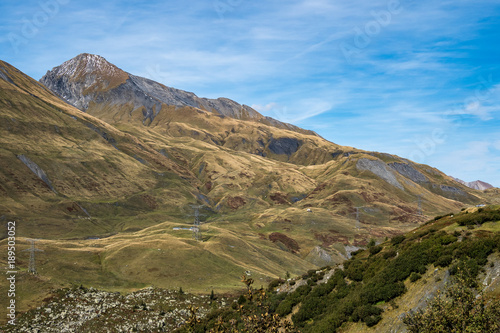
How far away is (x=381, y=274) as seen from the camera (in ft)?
119

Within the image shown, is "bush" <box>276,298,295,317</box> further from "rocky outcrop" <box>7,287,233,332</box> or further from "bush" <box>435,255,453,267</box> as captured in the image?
"rocky outcrop" <box>7,287,233,332</box>

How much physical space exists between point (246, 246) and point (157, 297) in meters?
92.9

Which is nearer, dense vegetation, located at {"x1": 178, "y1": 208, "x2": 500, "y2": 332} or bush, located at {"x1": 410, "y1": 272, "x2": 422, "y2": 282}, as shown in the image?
dense vegetation, located at {"x1": 178, "y1": 208, "x2": 500, "y2": 332}

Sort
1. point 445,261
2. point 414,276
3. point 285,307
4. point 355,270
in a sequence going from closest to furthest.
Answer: point 445,261, point 414,276, point 355,270, point 285,307

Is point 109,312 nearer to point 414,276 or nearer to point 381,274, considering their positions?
point 381,274

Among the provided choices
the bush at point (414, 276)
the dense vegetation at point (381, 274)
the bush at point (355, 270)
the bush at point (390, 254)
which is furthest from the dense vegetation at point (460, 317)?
the bush at point (355, 270)

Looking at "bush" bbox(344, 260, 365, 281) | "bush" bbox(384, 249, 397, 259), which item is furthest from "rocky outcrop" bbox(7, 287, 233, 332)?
"bush" bbox(384, 249, 397, 259)

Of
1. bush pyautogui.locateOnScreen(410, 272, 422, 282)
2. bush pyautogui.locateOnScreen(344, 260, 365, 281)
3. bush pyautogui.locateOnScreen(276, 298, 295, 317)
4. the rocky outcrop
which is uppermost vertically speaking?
bush pyautogui.locateOnScreen(410, 272, 422, 282)

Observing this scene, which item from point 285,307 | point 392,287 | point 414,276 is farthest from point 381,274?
point 285,307

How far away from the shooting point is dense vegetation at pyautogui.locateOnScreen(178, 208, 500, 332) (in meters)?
30.8

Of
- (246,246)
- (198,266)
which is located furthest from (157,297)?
(246,246)

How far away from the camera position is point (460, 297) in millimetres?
21500

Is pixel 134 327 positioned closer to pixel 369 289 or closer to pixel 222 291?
pixel 222 291

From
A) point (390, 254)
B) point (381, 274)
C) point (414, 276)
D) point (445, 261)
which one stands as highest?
point (445, 261)
